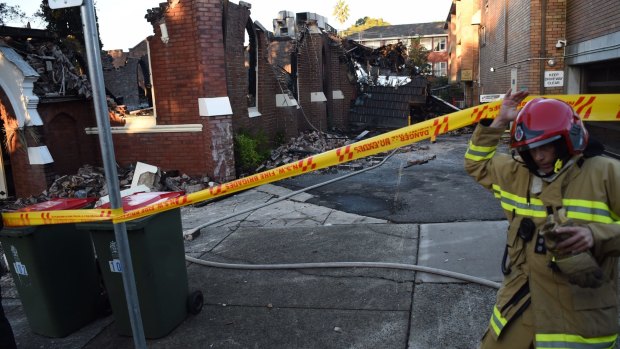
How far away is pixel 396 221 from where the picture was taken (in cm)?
665

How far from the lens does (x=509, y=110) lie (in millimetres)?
2305

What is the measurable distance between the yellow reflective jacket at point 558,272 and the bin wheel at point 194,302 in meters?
2.87

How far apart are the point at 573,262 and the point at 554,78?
1064 centimetres

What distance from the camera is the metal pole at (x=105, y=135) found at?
2.64 metres

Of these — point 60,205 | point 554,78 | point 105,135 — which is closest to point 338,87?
point 554,78

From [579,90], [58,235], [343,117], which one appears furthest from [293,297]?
[343,117]

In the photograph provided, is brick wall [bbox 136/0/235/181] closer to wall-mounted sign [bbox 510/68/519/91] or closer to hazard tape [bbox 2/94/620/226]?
hazard tape [bbox 2/94/620/226]

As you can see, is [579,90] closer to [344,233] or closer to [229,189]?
[344,233]

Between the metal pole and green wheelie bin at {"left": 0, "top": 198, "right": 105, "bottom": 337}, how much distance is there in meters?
1.34

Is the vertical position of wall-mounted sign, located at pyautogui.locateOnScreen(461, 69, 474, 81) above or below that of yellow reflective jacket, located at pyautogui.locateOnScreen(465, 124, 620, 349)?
above

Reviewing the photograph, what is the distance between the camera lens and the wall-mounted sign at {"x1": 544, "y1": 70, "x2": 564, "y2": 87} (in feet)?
35.5

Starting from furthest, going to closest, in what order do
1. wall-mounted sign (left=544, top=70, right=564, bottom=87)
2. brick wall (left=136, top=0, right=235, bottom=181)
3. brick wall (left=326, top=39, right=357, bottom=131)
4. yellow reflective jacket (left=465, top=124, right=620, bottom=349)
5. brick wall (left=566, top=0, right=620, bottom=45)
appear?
1. brick wall (left=326, top=39, right=357, bottom=131)
2. wall-mounted sign (left=544, top=70, right=564, bottom=87)
3. brick wall (left=136, top=0, right=235, bottom=181)
4. brick wall (left=566, top=0, right=620, bottom=45)
5. yellow reflective jacket (left=465, top=124, right=620, bottom=349)

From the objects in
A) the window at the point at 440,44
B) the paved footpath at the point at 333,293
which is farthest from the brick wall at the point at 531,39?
the window at the point at 440,44

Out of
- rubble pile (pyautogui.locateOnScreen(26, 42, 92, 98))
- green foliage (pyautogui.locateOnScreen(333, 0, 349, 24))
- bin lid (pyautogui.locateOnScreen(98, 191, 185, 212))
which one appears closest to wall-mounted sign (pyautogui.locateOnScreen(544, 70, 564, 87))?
bin lid (pyautogui.locateOnScreen(98, 191, 185, 212))
